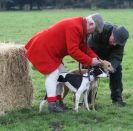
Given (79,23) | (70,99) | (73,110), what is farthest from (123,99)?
(79,23)

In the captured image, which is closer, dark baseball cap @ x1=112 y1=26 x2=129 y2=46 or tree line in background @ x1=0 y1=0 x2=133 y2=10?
dark baseball cap @ x1=112 y1=26 x2=129 y2=46

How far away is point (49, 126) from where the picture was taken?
8523 millimetres

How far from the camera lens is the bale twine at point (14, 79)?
9.57 m

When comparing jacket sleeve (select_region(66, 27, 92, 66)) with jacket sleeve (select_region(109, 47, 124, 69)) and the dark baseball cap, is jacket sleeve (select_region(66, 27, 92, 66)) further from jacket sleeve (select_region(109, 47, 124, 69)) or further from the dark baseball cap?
jacket sleeve (select_region(109, 47, 124, 69))

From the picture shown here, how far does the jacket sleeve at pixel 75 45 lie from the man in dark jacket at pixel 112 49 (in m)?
0.82

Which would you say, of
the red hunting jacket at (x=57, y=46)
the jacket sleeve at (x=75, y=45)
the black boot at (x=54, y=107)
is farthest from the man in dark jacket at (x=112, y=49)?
the black boot at (x=54, y=107)

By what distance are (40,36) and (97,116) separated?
1.84m

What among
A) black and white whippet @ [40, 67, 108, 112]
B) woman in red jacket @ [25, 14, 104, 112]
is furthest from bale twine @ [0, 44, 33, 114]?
black and white whippet @ [40, 67, 108, 112]

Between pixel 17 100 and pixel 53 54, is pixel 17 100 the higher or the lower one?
the lower one

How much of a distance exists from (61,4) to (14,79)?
301 feet

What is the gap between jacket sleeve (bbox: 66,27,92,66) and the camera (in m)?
9.02

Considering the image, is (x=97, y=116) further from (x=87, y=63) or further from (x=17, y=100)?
(x=17, y=100)

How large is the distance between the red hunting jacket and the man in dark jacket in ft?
2.16

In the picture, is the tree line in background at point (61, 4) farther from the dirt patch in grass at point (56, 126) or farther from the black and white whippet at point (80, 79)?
the dirt patch in grass at point (56, 126)
